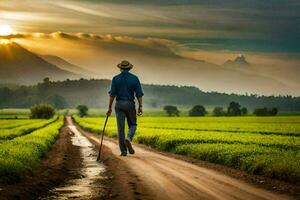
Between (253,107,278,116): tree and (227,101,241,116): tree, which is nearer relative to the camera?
(253,107,278,116): tree

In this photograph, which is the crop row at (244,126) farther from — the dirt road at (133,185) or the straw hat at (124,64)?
the dirt road at (133,185)

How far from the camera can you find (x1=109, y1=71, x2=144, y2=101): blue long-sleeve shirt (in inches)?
850

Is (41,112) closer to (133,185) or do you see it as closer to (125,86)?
(125,86)

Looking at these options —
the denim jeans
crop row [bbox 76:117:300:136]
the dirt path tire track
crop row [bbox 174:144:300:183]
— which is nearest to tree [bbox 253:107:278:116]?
crop row [bbox 76:117:300:136]

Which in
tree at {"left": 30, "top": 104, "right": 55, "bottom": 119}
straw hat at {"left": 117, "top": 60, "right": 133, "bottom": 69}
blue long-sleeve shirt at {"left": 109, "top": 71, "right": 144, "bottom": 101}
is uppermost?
straw hat at {"left": 117, "top": 60, "right": 133, "bottom": 69}

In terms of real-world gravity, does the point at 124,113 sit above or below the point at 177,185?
above

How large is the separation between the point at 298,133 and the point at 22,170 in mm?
37101

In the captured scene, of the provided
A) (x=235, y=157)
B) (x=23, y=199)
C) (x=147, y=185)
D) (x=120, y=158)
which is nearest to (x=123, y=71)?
(x=120, y=158)

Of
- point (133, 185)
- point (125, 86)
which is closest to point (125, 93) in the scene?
point (125, 86)

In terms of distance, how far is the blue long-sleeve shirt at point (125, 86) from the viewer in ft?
70.8

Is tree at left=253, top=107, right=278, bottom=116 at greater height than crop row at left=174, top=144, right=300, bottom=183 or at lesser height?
greater

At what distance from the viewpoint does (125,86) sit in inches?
850

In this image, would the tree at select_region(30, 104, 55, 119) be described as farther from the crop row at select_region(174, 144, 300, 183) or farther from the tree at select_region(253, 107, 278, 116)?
the crop row at select_region(174, 144, 300, 183)

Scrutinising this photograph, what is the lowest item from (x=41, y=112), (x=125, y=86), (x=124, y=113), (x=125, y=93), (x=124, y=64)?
(x=41, y=112)
